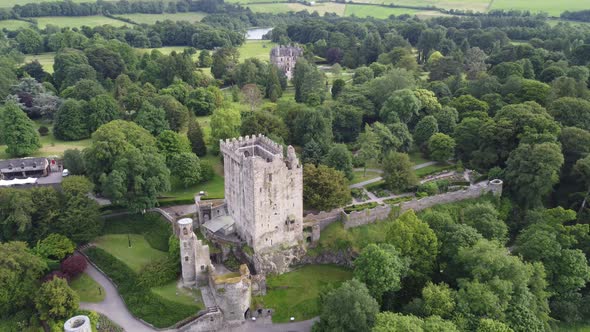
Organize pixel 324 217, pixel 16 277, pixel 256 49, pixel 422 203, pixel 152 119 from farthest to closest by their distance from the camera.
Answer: pixel 256 49
pixel 152 119
pixel 422 203
pixel 324 217
pixel 16 277

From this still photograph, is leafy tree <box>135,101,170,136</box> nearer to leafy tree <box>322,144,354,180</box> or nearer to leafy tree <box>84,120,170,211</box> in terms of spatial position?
leafy tree <box>84,120,170,211</box>

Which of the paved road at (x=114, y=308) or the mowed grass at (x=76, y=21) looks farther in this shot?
the mowed grass at (x=76, y=21)

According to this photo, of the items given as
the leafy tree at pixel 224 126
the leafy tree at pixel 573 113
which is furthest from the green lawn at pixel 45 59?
the leafy tree at pixel 573 113

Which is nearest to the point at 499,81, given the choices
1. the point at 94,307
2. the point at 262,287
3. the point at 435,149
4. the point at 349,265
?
the point at 435,149

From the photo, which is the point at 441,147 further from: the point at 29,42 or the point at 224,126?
the point at 29,42

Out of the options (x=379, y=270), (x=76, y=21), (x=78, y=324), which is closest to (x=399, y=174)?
(x=379, y=270)

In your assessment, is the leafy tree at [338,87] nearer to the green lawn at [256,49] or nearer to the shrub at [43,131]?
the green lawn at [256,49]
